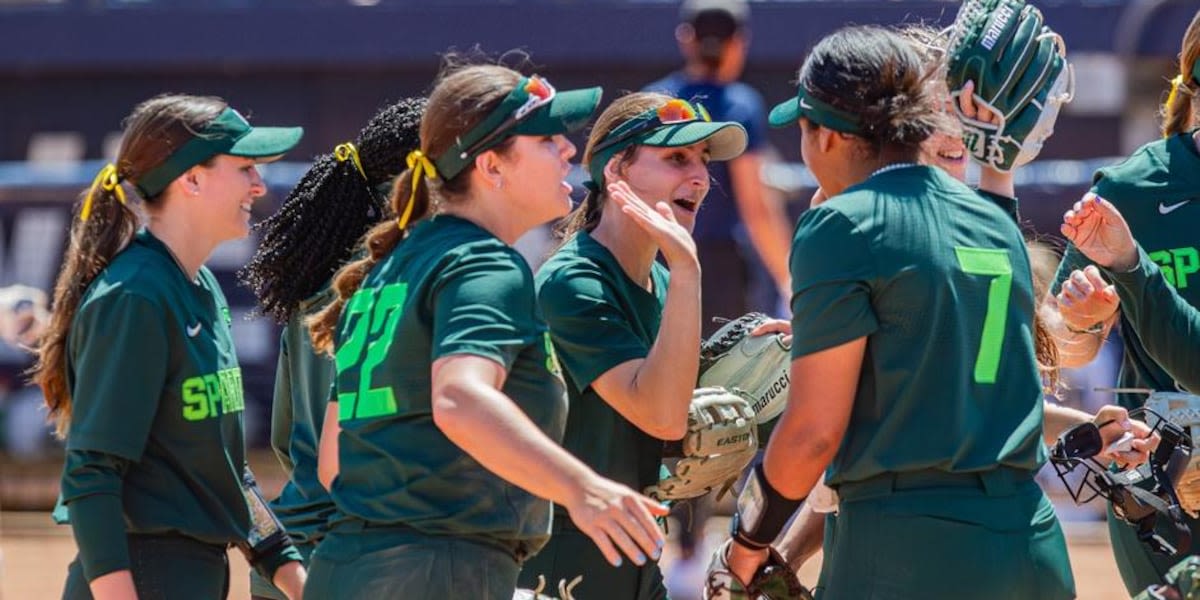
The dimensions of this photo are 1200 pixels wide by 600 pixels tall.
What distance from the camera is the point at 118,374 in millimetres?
3941

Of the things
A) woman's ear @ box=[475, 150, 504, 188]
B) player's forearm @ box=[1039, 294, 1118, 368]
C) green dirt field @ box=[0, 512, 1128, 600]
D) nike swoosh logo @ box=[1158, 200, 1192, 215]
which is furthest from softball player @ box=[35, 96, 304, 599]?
→ green dirt field @ box=[0, 512, 1128, 600]

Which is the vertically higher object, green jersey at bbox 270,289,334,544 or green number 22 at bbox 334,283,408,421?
green number 22 at bbox 334,283,408,421

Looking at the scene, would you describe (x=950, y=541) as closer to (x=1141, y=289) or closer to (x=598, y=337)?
(x=598, y=337)

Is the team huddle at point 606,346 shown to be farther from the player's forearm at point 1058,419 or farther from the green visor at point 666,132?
the player's forearm at point 1058,419

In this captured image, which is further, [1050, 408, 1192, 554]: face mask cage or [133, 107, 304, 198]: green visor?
[133, 107, 304, 198]: green visor

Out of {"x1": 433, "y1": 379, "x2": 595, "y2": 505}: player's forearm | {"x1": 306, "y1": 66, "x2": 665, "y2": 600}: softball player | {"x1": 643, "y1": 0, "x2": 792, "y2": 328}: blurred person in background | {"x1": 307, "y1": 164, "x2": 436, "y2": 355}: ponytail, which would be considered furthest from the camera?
{"x1": 643, "y1": 0, "x2": 792, "y2": 328}: blurred person in background

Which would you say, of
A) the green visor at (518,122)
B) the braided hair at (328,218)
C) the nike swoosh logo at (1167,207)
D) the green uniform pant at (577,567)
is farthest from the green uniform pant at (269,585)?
the nike swoosh logo at (1167,207)

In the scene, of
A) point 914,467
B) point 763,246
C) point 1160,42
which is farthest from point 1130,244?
point 1160,42

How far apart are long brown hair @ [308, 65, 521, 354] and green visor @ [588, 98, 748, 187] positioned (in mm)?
722

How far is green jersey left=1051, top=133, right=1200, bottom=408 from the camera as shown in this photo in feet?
15.3

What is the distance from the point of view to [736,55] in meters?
8.55

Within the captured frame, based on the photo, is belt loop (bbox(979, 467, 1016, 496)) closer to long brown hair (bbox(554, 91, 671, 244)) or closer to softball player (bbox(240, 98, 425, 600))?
long brown hair (bbox(554, 91, 671, 244))

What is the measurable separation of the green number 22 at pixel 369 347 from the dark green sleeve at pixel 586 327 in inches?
27.2

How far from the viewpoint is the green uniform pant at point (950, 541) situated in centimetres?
344
